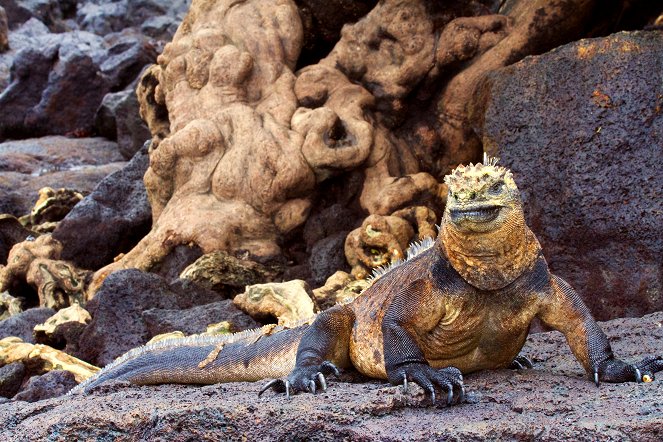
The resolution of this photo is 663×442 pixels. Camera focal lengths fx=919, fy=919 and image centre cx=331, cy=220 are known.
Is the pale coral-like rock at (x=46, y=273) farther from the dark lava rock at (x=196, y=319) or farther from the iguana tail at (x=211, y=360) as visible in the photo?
the iguana tail at (x=211, y=360)

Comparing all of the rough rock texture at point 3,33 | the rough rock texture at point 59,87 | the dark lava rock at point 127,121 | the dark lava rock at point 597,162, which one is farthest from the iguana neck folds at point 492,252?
the rough rock texture at point 3,33

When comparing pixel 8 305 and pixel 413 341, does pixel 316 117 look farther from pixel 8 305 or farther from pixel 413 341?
pixel 413 341

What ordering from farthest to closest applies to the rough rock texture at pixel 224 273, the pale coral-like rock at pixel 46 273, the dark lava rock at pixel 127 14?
the dark lava rock at pixel 127 14
the pale coral-like rock at pixel 46 273
the rough rock texture at pixel 224 273

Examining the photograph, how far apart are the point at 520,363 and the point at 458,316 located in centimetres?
51

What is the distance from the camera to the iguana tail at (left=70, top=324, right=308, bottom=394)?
4027 mm

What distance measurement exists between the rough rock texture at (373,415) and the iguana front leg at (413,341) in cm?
7

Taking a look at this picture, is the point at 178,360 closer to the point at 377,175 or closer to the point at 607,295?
the point at 607,295

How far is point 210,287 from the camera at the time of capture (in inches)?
294

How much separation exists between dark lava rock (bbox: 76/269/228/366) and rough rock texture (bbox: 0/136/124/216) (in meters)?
5.74

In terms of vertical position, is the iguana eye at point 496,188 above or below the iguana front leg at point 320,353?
above

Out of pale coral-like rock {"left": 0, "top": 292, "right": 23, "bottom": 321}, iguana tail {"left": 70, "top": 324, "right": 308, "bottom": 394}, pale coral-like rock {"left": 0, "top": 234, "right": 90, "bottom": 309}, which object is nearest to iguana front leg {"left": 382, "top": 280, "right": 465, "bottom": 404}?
iguana tail {"left": 70, "top": 324, "right": 308, "bottom": 394}

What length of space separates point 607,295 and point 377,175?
298cm

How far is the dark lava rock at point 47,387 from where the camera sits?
5117 mm

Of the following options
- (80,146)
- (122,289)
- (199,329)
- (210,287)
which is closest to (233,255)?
(210,287)
